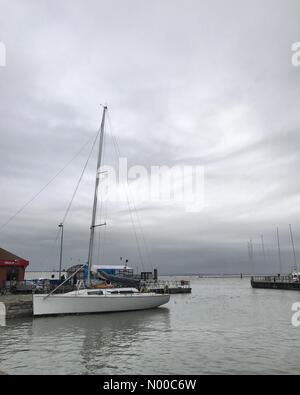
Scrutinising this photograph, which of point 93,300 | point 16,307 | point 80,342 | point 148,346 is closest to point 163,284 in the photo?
point 93,300

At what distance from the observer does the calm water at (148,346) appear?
1688 cm

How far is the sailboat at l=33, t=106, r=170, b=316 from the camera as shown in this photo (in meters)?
33.6

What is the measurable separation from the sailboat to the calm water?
4.07ft

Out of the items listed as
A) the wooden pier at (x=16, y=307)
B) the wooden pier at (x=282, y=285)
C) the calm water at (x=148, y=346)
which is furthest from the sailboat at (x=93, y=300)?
the wooden pier at (x=282, y=285)

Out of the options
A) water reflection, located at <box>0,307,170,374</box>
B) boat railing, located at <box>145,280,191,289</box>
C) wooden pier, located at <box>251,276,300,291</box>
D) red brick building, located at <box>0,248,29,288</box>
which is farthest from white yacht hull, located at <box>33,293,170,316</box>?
wooden pier, located at <box>251,276,300,291</box>

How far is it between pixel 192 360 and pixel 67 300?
19228mm

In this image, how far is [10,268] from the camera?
43.4 metres

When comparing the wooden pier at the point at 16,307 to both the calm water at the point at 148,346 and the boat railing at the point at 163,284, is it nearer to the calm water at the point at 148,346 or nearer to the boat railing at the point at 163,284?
the calm water at the point at 148,346

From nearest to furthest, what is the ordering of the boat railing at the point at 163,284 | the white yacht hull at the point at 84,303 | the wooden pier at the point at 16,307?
the wooden pier at the point at 16,307 < the white yacht hull at the point at 84,303 < the boat railing at the point at 163,284

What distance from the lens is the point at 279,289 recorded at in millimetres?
94812

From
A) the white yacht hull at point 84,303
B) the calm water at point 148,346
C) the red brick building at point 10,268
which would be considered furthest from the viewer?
the red brick building at point 10,268

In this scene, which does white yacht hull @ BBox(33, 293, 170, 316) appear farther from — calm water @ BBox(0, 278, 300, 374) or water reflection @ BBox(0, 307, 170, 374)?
calm water @ BBox(0, 278, 300, 374)
